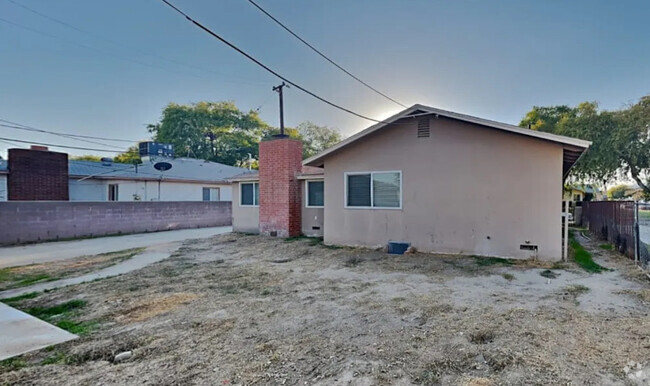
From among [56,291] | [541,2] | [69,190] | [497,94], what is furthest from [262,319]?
[69,190]

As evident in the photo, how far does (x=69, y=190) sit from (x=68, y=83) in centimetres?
521

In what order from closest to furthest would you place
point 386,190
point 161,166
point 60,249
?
point 386,190
point 60,249
point 161,166

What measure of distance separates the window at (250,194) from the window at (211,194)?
26.7ft

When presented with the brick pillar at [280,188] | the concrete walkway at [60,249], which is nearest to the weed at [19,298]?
the concrete walkway at [60,249]

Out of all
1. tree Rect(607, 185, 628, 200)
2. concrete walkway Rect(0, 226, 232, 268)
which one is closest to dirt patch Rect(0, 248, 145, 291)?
concrete walkway Rect(0, 226, 232, 268)

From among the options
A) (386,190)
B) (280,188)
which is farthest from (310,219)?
(386,190)

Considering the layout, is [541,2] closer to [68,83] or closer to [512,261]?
[512,261]

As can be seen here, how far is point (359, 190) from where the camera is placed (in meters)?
10.5

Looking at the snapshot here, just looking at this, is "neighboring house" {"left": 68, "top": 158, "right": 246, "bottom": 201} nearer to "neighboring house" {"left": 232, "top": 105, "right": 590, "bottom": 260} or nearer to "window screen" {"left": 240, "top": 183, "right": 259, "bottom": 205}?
"window screen" {"left": 240, "top": 183, "right": 259, "bottom": 205}

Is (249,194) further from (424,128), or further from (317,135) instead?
(317,135)

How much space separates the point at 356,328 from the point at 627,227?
842cm

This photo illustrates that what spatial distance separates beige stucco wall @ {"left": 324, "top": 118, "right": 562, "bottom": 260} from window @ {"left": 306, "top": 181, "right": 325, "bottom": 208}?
1977 mm

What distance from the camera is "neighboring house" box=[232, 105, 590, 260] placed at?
26.5ft

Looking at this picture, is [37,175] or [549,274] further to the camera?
[37,175]
